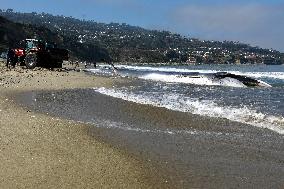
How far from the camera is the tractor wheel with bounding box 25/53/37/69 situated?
39925 millimetres

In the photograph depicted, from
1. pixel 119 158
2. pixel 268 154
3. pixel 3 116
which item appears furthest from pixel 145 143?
pixel 3 116

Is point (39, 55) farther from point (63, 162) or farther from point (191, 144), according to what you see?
point (63, 162)

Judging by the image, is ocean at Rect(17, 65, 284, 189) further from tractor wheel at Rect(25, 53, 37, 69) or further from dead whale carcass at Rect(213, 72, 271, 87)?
tractor wheel at Rect(25, 53, 37, 69)

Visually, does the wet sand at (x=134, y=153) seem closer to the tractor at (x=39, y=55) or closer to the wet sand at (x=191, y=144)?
the wet sand at (x=191, y=144)

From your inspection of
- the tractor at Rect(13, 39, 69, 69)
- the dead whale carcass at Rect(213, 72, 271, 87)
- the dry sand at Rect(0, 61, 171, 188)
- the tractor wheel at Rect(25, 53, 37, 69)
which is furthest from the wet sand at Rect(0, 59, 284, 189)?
the tractor at Rect(13, 39, 69, 69)

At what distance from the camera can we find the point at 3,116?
11133 millimetres

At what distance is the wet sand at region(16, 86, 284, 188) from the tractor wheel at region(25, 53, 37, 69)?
25316 millimetres

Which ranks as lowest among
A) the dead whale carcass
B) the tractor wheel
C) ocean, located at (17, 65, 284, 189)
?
the dead whale carcass

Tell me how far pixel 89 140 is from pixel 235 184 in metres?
3.58

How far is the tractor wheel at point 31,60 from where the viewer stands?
39925 mm

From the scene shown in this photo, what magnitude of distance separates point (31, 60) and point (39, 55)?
2.70 ft

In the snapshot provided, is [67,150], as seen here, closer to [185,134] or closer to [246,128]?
[185,134]

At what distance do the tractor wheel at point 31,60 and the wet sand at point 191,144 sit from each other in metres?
25.3

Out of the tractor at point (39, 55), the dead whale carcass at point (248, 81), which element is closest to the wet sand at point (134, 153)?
the dead whale carcass at point (248, 81)
